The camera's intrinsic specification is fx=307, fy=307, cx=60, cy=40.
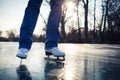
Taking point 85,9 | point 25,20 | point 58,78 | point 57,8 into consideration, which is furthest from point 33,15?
point 85,9

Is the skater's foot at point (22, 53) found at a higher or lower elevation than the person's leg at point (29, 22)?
lower

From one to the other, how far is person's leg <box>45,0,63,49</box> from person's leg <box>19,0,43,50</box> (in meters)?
0.28

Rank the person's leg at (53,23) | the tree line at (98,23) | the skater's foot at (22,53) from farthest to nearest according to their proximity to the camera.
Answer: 1. the tree line at (98,23)
2. the person's leg at (53,23)
3. the skater's foot at (22,53)

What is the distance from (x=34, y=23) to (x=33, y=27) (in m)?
0.06

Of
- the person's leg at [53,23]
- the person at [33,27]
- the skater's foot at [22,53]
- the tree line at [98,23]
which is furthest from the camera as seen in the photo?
the tree line at [98,23]

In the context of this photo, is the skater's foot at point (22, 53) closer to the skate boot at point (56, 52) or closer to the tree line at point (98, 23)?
the skate boot at point (56, 52)

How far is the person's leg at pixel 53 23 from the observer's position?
4262mm

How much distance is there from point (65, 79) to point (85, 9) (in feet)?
94.7

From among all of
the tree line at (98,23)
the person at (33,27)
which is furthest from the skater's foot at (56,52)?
the tree line at (98,23)

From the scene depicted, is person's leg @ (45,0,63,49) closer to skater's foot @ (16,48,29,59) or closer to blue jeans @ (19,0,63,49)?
blue jeans @ (19,0,63,49)

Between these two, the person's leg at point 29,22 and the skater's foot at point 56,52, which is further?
the skater's foot at point 56,52

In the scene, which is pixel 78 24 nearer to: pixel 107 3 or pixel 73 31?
pixel 73 31

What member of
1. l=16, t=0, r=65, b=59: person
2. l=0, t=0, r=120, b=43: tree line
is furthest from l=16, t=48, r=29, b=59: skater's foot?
l=0, t=0, r=120, b=43: tree line

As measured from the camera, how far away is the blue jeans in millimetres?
3883
